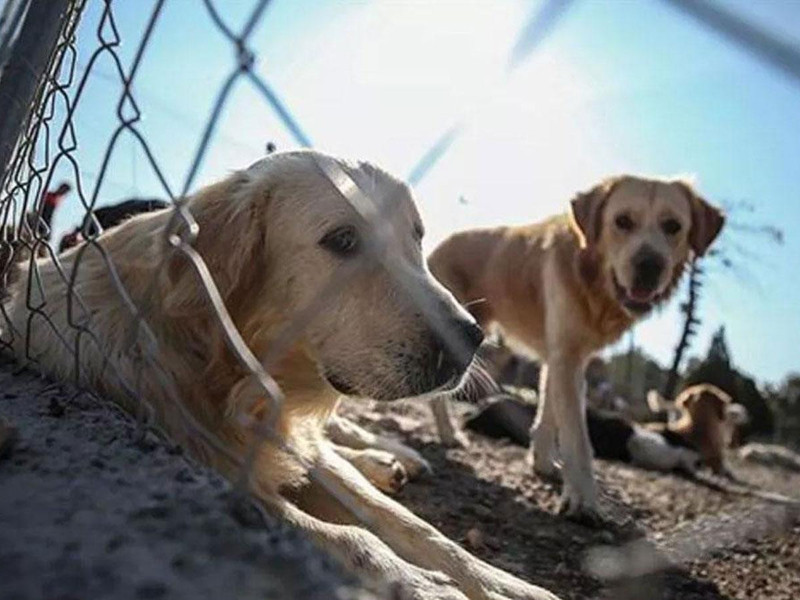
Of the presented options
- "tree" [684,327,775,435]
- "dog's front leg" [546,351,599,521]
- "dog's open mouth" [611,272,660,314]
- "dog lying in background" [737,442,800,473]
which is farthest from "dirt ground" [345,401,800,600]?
"tree" [684,327,775,435]

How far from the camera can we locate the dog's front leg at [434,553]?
7.14ft

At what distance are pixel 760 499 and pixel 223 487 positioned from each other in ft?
21.8

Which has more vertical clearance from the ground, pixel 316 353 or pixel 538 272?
pixel 538 272

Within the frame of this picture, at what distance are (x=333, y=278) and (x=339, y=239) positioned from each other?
0.64 ft

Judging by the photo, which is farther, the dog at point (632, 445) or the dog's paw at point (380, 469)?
the dog at point (632, 445)

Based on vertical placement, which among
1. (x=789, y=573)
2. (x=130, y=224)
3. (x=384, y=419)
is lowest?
(x=384, y=419)

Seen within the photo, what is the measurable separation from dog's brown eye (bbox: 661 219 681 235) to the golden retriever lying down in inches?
117

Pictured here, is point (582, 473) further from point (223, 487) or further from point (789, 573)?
point (223, 487)

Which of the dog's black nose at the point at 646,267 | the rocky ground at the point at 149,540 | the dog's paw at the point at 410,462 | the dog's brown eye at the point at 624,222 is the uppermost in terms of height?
the dog's brown eye at the point at 624,222

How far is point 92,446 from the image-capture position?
138cm

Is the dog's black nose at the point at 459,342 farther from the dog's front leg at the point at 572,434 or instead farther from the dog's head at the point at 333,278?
the dog's front leg at the point at 572,434

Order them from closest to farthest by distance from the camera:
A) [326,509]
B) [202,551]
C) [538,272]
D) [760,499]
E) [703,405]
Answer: [202,551], [326,509], [538,272], [760,499], [703,405]

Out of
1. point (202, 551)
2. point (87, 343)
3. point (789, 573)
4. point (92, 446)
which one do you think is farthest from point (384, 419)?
point (202, 551)

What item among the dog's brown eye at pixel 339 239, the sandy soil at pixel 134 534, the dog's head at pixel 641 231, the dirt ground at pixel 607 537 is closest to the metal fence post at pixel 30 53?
the sandy soil at pixel 134 534
